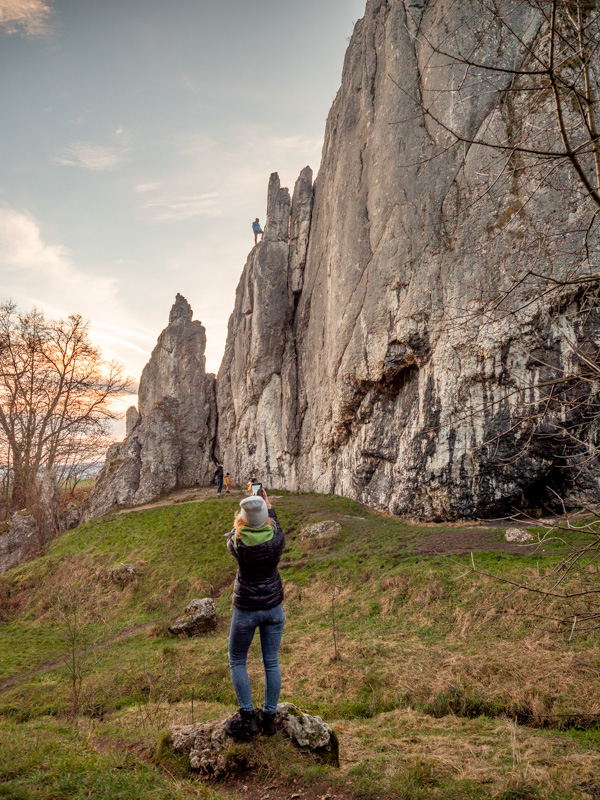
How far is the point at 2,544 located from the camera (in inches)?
1038

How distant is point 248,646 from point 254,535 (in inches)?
48.0

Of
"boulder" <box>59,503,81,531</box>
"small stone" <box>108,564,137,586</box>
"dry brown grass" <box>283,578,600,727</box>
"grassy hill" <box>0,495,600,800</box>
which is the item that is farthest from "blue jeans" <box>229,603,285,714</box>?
"boulder" <box>59,503,81,531</box>

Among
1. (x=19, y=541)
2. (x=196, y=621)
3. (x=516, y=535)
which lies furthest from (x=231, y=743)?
(x=19, y=541)

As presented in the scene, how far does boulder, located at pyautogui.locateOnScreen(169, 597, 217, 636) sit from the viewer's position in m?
13.6

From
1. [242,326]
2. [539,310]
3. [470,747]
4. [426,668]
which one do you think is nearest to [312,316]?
[242,326]

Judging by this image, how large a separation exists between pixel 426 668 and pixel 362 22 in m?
36.5

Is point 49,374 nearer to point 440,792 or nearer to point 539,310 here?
point 539,310

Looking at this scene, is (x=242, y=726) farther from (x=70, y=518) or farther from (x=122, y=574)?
(x=70, y=518)

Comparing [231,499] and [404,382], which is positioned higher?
[404,382]

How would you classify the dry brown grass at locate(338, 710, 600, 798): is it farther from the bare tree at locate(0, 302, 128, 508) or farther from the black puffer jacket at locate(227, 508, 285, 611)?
the bare tree at locate(0, 302, 128, 508)

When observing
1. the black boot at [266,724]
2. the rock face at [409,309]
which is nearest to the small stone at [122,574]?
the rock face at [409,309]

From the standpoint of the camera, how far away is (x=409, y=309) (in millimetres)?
21719

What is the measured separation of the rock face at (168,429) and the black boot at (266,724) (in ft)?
90.5

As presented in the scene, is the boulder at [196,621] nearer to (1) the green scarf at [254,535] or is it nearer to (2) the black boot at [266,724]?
(2) the black boot at [266,724]
